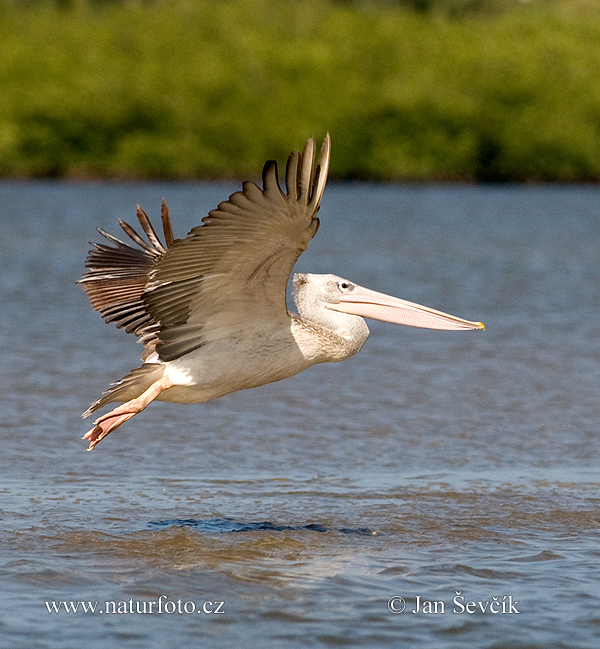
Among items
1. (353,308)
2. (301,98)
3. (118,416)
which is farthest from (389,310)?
(301,98)

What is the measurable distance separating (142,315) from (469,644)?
9.06 feet

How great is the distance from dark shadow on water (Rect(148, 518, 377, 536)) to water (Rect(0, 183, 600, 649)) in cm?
2

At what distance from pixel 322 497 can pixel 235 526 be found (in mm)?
756

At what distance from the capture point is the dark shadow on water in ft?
21.7

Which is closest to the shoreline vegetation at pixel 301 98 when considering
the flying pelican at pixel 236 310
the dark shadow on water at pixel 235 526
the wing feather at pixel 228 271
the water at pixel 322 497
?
the water at pixel 322 497

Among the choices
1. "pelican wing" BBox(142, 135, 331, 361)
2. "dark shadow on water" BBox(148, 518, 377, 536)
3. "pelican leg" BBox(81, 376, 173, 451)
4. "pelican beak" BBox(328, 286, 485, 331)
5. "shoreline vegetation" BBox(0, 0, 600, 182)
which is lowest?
"dark shadow on water" BBox(148, 518, 377, 536)

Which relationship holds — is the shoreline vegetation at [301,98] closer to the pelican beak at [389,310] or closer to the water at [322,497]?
the water at [322,497]

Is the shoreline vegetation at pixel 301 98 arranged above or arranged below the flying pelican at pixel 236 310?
above

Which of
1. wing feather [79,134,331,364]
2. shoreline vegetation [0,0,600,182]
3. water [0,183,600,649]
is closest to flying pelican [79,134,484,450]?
wing feather [79,134,331,364]

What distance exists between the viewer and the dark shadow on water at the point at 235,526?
6.61m

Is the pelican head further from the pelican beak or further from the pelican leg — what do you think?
the pelican leg

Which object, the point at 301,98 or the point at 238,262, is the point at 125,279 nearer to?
the point at 238,262

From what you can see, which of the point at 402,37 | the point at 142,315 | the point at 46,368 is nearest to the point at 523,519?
the point at 142,315

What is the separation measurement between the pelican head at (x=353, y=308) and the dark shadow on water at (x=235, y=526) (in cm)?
100
